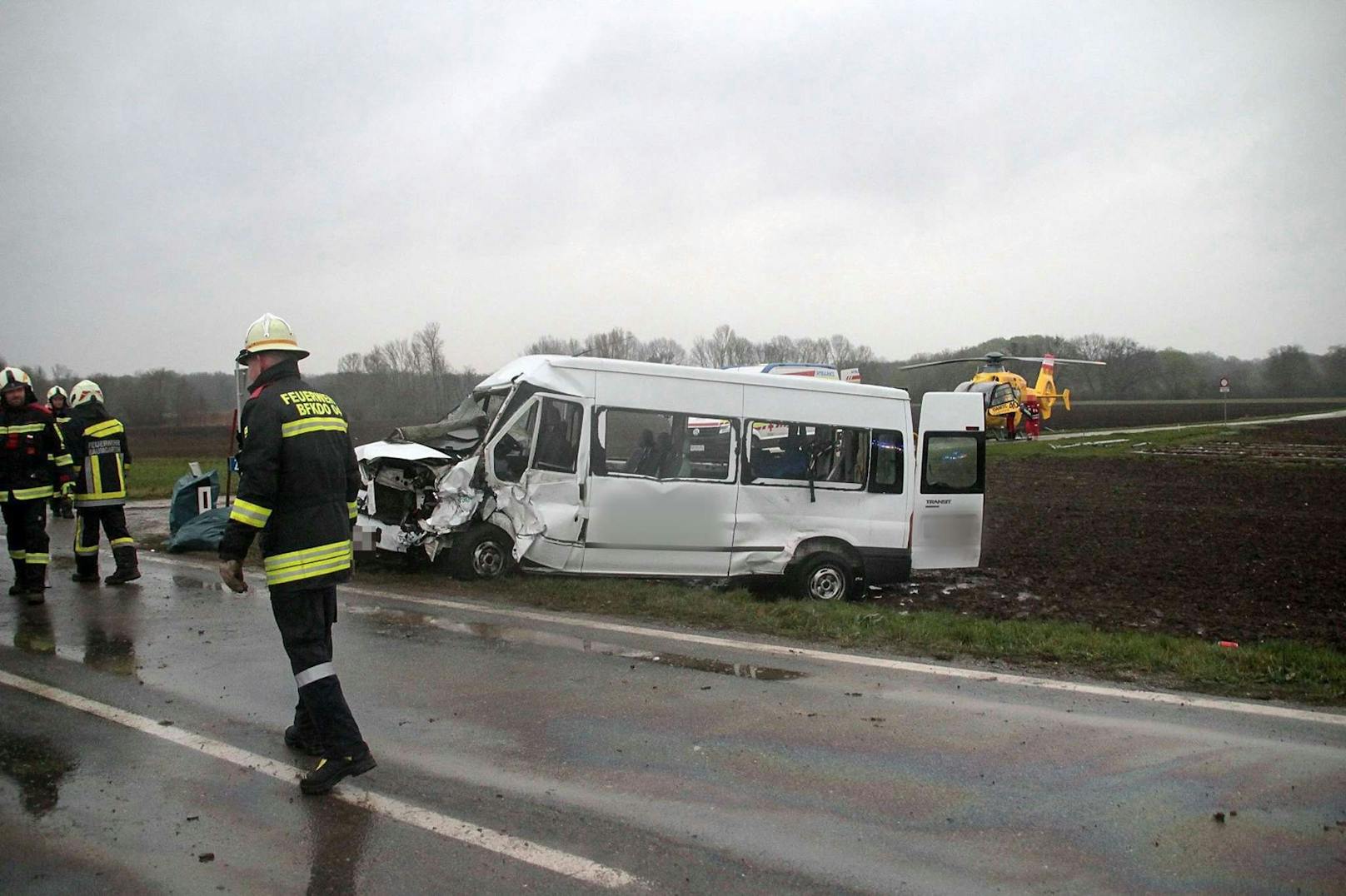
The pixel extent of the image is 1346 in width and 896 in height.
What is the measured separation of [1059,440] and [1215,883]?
123ft

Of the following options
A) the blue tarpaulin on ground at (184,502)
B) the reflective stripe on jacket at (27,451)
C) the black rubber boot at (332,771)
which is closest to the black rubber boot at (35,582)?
the reflective stripe on jacket at (27,451)

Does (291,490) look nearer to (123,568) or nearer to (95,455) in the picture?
(123,568)

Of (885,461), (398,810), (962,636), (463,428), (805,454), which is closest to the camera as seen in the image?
(398,810)

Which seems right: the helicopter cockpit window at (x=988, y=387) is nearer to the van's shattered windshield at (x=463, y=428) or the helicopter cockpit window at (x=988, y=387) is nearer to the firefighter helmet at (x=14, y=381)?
the van's shattered windshield at (x=463, y=428)

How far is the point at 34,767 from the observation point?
4.58 metres

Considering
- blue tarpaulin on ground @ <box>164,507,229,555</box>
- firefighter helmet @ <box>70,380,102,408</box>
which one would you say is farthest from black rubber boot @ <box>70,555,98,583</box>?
blue tarpaulin on ground @ <box>164,507,229,555</box>

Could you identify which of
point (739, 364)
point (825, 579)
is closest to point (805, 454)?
point (825, 579)

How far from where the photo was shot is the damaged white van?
381 inches

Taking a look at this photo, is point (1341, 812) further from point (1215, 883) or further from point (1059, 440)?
point (1059, 440)

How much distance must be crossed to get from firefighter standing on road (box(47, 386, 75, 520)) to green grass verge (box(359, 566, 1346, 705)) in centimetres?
317

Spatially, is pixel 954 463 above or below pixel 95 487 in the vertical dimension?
above

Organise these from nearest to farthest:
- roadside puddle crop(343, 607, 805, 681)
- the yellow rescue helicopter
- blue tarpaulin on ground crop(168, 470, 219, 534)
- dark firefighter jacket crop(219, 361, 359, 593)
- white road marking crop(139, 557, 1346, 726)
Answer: dark firefighter jacket crop(219, 361, 359, 593) < white road marking crop(139, 557, 1346, 726) < roadside puddle crop(343, 607, 805, 681) < blue tarpaulin on ground crop(168, 470, 219, 534) < the yellow rescue helicopter

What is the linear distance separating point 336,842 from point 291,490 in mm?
1581

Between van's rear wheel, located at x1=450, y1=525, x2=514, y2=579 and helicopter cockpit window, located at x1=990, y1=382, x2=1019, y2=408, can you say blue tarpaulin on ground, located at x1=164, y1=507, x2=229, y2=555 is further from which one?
helicopter cockpit window, located at x1=990, y1=382, x2=1019, y2=408
